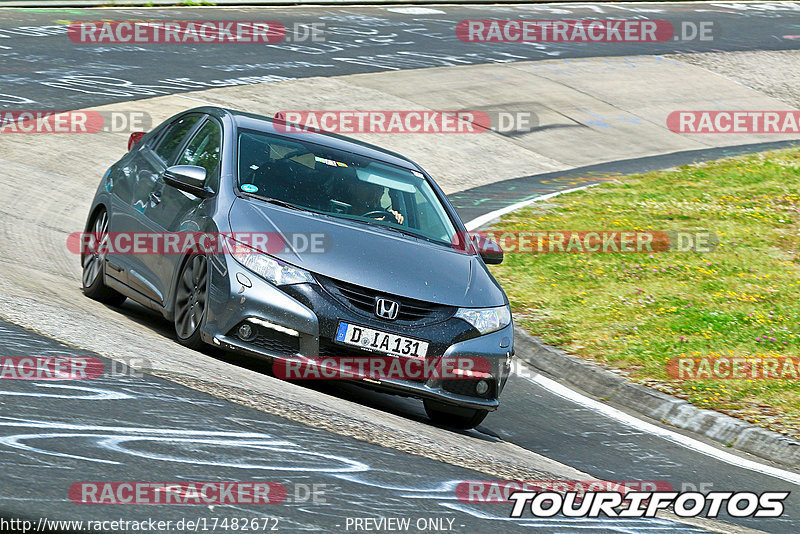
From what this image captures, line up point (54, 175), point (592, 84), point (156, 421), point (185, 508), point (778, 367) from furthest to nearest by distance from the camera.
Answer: point (592, 84), point (54, 175), point (778, 367), point (156, 421), point (185, 508)

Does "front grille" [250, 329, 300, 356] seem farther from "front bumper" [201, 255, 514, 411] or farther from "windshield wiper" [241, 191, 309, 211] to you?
"windshield wiper" [241, 191, 309, 211]

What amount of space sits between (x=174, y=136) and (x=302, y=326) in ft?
9.21

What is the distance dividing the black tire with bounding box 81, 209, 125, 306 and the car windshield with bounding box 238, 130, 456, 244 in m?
1.60

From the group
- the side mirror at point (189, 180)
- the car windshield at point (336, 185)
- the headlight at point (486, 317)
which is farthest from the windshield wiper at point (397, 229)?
the side mirror at point (189, 180)

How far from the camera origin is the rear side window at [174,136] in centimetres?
902

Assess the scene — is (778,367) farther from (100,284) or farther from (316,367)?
(100,284)

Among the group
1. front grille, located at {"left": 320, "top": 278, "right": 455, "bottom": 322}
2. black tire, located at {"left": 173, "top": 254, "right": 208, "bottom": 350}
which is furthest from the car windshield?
front grille, located at {"left": 320, "top": 278, "right": 455, "bottom": 322}

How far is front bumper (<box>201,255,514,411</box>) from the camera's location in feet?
23.0

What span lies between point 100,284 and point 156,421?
3736 mm

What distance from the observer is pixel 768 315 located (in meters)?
11.3

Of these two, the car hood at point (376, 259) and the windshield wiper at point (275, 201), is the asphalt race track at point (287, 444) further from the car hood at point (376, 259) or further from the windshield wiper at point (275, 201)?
the windshield wiper at point (275, 201)

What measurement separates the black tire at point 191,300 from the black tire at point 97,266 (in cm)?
132

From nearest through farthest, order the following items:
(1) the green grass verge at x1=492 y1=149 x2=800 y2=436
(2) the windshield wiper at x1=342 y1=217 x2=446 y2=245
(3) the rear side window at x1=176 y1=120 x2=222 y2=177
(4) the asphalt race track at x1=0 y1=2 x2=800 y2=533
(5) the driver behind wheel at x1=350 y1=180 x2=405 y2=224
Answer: (4) the asphalt race track at x1=0 y1=2 x2=800 y2=533 < (2) the windshield wiper at x1=342 y1=217 x2=446 y2=245 < (5) the driver behind wheel at x1=350 y1=180 x2=405 y2=224 < (3) the rear side window at x1=176 y1=120 x2=222 y2=177 < (1) the green grass verge at x1=492 y1=149 x2=800 y2=436

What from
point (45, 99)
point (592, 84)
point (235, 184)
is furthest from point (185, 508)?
point (592, 84)
